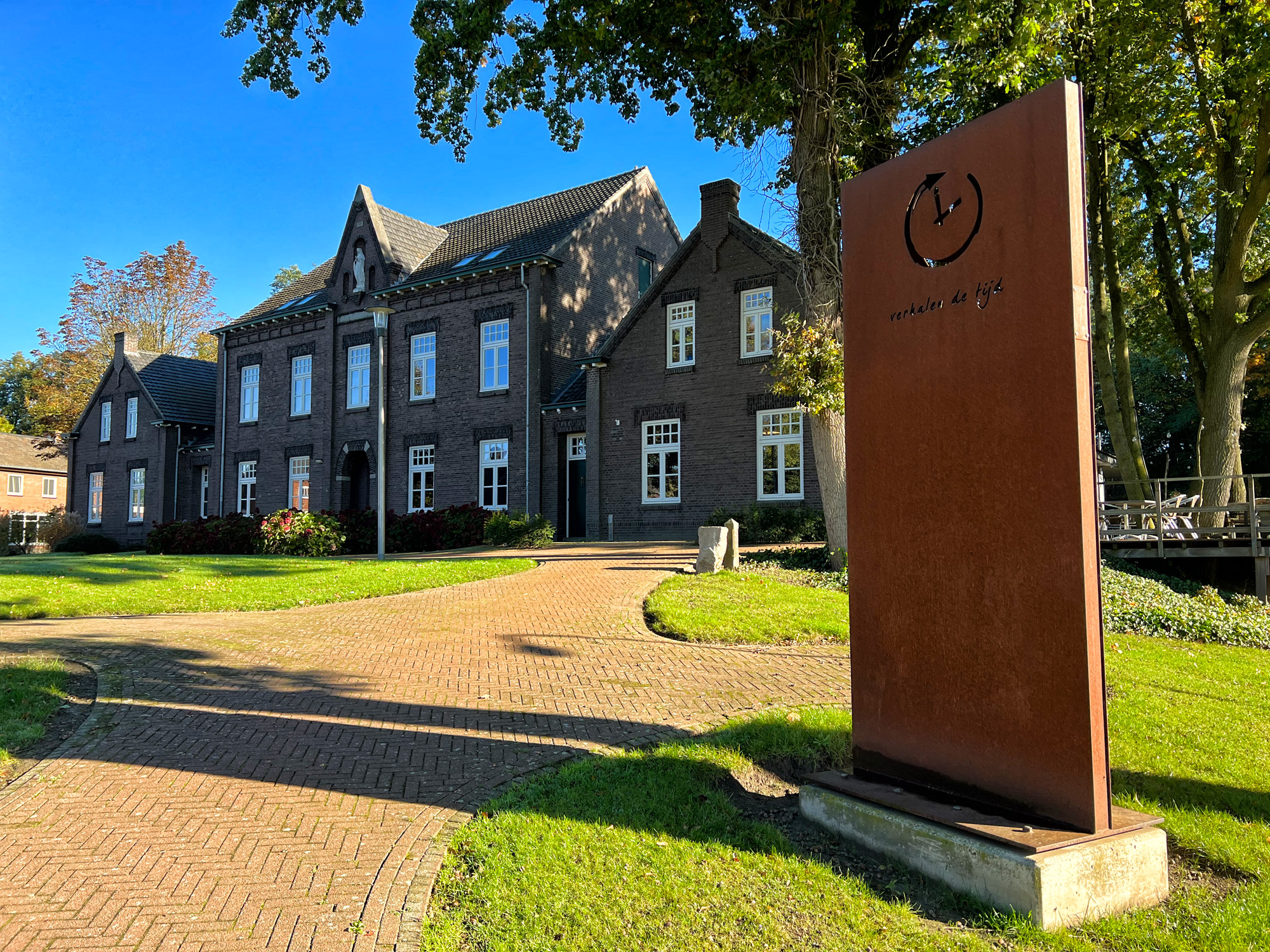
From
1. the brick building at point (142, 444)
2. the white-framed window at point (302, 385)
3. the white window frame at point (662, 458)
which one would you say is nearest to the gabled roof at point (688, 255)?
the white window frame at point (662, 458)

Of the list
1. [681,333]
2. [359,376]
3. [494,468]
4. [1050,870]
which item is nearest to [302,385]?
[359,376]

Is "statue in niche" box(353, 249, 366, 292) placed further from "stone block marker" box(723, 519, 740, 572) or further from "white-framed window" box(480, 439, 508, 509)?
"stone block marker" box(723, 519, 740, 572)

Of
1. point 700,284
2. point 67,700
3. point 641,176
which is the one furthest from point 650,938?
point 641,176

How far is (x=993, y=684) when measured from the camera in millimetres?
4070

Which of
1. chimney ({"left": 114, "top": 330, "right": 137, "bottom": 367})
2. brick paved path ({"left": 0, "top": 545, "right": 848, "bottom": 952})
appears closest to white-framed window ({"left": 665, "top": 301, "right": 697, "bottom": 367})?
brick paved path ({"left": 0, "top": 545, "right": 848, "bottom": 952})

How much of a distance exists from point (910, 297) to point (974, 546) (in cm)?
139

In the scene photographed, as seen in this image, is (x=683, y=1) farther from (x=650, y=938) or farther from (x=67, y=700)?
(x=650, y=938)

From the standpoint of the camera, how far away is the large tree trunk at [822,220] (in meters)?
12.6

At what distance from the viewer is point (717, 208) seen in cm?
2275

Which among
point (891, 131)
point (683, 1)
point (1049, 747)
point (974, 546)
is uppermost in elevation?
point (683, 1)

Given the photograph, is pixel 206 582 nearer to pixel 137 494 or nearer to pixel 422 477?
pixel 422 477

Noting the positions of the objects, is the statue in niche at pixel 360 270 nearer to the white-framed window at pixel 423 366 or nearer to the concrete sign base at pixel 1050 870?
Answer: the white-framed window at pixel 423 366

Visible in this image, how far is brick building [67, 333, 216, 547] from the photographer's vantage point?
37.0m

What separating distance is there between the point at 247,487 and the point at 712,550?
26.5 m
